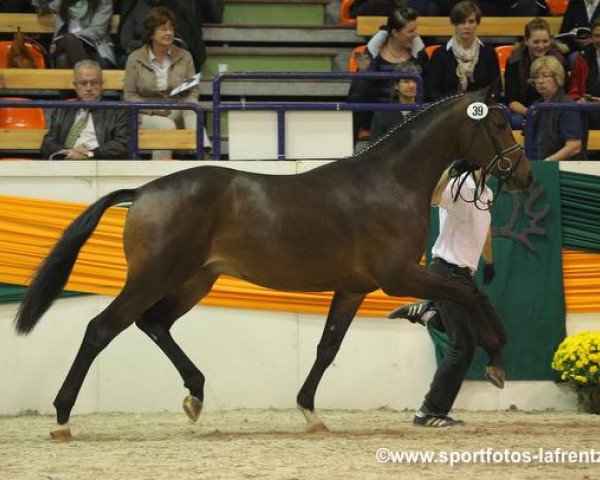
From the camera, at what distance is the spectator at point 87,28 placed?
11445mm

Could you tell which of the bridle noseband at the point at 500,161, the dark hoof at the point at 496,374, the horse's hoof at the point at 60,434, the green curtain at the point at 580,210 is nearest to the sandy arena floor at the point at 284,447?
the horse's hoof at the point at 60,434

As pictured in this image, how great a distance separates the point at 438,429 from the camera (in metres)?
7.82

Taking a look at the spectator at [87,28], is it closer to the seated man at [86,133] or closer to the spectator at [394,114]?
the seated man at [86,133]

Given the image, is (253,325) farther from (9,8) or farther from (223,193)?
(9,8)

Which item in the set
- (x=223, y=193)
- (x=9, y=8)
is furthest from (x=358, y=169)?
(x=9, y=8)

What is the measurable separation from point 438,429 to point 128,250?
2.27 metres

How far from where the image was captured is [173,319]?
7785 mm

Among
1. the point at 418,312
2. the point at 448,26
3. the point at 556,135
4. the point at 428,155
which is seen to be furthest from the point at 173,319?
the point at 448,26

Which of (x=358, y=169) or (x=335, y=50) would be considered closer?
(x=358, y=169)

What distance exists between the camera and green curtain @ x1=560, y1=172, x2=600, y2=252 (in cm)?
941

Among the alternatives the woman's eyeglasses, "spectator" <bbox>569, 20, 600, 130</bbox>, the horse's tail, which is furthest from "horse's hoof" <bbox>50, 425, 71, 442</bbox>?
"spectator" <bbox>569, 20, 600, 130</bbox>

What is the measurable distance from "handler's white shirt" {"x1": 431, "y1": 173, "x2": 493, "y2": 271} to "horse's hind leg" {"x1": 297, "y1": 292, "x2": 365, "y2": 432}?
0.65 meters

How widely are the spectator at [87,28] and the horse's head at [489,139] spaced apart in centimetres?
480

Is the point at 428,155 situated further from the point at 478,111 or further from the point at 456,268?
the point at 456,268
